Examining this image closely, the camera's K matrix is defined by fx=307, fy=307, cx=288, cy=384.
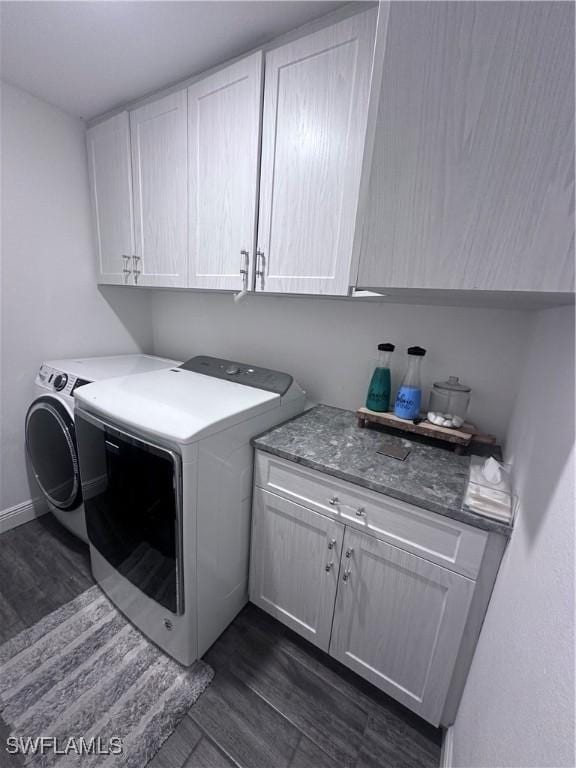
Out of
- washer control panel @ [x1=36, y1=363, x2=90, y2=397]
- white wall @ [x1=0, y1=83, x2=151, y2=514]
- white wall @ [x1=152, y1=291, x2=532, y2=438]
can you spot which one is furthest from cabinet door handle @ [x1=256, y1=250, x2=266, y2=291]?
white wall @ [x1=0, y1=83, x2=151, y2=514]

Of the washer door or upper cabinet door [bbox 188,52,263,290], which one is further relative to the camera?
the washer door

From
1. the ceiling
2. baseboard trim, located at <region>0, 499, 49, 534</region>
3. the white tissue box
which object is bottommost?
baseboard trim, located at <region>0, 499, 49, 534</region>

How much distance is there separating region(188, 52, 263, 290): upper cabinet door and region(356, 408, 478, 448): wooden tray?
0.83 meters

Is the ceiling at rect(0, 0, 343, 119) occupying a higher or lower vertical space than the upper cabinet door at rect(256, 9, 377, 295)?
higher

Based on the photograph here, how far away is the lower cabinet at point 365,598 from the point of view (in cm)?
97

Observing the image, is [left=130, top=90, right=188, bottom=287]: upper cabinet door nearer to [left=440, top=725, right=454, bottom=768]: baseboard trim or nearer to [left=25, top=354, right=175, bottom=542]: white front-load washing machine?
[left=25, top=354, right=175, bottom=542]: white front-load washing machine

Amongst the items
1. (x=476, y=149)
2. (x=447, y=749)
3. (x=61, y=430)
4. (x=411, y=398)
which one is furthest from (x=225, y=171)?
(x=447, y=749)

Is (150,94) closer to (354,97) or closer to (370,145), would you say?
(354,97)

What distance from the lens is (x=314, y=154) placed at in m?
1.15

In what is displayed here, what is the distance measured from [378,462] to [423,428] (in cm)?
29

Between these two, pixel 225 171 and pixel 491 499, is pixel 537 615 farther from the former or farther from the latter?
pixel 225 171

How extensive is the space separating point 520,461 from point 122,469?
1.37 meters
